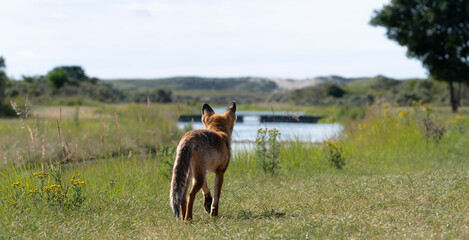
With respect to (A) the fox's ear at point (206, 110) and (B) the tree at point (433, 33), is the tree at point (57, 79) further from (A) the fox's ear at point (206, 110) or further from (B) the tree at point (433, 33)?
(A) the fox's ear at point (206, 110)

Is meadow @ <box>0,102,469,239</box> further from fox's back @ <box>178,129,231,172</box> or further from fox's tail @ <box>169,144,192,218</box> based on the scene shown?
fox's back @ <box>178,129,231,172</box>

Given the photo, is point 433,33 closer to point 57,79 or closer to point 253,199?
point 253,199

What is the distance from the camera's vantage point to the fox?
5355 millimetres

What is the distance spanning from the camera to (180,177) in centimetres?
536

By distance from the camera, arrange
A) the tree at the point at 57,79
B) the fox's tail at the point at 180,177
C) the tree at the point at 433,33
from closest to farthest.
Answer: the fox's tail at the point at 180,177 → the tree at the point at 433,33 → the tree at the point at 57,79

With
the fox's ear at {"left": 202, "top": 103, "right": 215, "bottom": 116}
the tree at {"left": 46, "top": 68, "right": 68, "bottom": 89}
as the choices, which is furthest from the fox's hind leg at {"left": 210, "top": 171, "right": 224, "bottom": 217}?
the tree at {"left": 46, "top": 68, "right": 68, "bottom": 89}

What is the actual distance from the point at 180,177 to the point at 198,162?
0.39m

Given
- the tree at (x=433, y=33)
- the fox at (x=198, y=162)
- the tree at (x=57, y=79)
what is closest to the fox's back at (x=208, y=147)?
the fox at (x=198, y=162)

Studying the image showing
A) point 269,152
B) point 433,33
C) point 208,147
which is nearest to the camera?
point 208,147

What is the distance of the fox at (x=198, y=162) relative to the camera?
5355mm

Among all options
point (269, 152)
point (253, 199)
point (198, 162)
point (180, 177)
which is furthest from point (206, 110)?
point (269, 152)

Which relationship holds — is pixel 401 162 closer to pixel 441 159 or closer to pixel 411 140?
pixel 441 159

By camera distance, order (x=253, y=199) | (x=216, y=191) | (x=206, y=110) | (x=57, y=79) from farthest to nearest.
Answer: (x=57, y=79), (x=253, y=199), (x=206, y=110), (x=216, y=191)

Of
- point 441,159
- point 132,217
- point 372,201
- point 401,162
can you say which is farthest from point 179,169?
point 441,159
